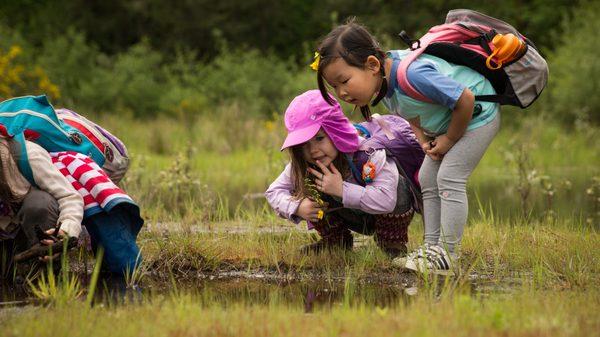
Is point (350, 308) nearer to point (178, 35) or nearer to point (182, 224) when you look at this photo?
point (182, 224)

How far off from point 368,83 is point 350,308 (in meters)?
1.31

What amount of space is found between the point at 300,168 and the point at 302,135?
319 mm

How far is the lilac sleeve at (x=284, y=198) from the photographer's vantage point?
16.3 ft

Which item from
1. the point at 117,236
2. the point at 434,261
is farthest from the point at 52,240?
the point at 434,261

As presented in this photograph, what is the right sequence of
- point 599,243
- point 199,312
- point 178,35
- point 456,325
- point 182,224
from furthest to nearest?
point 178,35 < point 182,224 < point 599,243 < point 199,312 < point 456,325

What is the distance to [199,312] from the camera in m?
3.56

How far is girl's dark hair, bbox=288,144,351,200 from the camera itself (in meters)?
5.00

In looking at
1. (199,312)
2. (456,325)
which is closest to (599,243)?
(456,325)

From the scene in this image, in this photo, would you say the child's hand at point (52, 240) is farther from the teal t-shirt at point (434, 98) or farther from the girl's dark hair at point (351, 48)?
the teal t-shirt at point (434, 98)

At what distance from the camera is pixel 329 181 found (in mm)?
4848

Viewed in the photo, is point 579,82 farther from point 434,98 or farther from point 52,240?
point 52,240

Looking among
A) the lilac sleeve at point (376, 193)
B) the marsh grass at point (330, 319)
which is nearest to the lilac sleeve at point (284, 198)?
the lilac sleeve at point (376, 193)

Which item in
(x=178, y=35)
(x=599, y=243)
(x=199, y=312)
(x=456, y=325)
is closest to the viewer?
(x=456, y=325)

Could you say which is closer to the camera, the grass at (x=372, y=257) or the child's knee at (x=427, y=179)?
the grass at (x=372, y=257)
